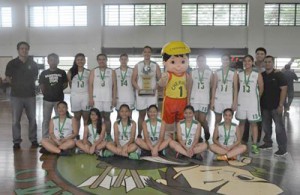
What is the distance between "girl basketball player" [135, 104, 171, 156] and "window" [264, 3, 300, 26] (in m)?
14.2

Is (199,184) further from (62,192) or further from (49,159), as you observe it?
(49,159)

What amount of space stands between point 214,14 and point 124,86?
13.0 m

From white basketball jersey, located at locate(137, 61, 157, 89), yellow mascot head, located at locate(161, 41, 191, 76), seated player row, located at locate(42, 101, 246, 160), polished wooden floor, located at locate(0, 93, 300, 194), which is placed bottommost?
polished wooden floor, located at locate(0, 93, 300, 194)

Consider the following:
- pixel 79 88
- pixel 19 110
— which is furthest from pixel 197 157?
pixel 19 110

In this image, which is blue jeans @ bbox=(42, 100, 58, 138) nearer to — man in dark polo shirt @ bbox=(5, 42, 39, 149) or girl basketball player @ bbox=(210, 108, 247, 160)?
man in dark polo shirt @ bbox=(5, 42, 39, 149)

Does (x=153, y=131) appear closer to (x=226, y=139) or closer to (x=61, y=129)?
(x=226, y=139)

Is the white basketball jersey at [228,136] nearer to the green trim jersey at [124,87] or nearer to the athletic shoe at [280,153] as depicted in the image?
the athletic shoe at [280,153]

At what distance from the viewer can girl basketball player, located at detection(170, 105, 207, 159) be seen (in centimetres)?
476

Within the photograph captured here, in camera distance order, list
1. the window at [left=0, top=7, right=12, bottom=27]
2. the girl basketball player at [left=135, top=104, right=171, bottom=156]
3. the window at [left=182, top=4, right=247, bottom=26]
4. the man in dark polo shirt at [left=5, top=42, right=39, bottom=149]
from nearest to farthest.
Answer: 1. the girl basketball player at [left=135, top=104, right=171, bottom=156]
2. the man in dark polo shirt at [left=5, top=42, right=39, bottom=149]
3. the window at [left=182, top=4, right=247, bottom=26]
4. the window at [left=0, top=7, right=12, bottom=27]

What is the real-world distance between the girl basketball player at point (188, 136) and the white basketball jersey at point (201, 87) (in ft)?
2.12

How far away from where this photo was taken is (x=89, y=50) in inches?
698

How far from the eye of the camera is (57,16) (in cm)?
1817

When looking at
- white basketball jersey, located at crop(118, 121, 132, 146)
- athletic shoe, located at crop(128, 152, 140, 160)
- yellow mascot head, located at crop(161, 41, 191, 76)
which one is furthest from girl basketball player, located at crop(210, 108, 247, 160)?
white basketball jersey, located at crop(118, 121, 132, 146)

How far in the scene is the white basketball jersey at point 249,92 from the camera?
510 cm
